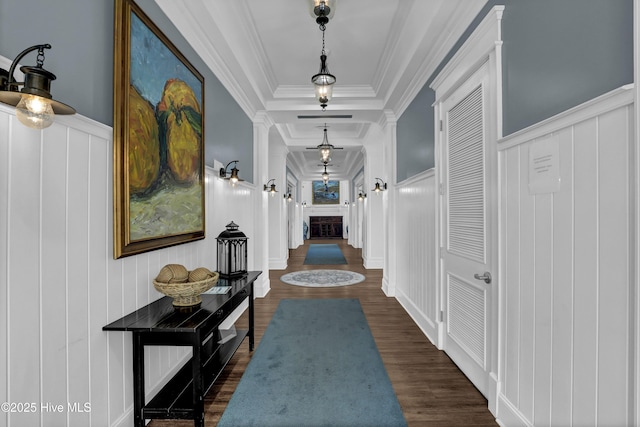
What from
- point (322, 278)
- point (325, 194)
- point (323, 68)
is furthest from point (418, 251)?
point (325, 194)

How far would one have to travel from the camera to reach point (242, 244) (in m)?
3.30

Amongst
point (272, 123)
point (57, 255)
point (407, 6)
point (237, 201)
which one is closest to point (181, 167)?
point (57, 255)

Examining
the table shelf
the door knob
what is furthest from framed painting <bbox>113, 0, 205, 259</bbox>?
the door knob

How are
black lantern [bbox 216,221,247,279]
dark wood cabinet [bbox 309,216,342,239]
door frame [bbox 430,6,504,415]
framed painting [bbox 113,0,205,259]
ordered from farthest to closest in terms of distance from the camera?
dark wood cabinet [bbox 309,216,342,239] → black lantern [bbox 216,221,247,279] → door frame [bbox 430,6,504,415] → framed painting [bbox 113,0,205,259]

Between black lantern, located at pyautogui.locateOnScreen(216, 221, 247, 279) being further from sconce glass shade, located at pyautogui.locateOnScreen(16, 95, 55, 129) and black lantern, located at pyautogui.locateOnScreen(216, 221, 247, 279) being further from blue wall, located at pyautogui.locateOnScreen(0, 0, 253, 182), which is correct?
sconce glass shade, located at pyautogui.locateOnScreen(16, 95, 55, 129)

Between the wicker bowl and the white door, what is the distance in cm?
191

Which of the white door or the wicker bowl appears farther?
the white door

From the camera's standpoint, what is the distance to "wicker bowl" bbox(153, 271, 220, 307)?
190cm

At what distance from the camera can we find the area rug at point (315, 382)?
6.89ft

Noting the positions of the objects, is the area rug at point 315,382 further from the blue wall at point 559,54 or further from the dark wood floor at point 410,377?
the blue wall at point 559,54

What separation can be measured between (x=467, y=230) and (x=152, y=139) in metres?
2.44

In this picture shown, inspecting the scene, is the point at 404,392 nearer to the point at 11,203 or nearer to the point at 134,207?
the point at 134,207

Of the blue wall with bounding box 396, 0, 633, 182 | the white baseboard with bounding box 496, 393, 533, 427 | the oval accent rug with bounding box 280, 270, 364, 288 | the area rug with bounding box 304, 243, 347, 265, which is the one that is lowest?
the oval accent rug with bounding box 280, 270, 364, 288

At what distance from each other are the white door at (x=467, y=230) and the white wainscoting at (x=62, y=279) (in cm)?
239
